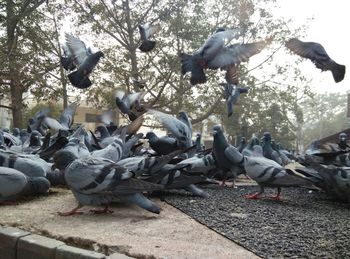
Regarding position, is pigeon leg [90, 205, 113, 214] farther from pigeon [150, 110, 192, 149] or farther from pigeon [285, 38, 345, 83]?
pigeon [285, 38, 345, 83]

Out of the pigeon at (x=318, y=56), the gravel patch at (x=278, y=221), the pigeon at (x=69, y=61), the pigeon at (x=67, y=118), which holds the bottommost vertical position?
the gravel patch at (x=278, y=221)

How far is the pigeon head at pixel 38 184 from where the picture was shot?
17.5 feet

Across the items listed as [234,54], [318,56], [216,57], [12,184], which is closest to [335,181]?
[318,56]

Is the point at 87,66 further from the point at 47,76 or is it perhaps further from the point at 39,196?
the point at 47,76

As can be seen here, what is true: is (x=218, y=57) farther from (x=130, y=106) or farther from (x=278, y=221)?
(x=130, y=106)

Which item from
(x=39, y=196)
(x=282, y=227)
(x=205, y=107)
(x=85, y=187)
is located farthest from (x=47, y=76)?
(x=282, y=227)

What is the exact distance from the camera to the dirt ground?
3232 mm

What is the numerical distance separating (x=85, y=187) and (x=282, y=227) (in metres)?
2.07

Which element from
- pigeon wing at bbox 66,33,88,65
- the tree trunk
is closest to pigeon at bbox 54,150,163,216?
pigeon wing at bbox 66,33,88,65

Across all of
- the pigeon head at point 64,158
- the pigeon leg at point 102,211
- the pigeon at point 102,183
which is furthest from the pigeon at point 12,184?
the pigeon leg at point 102,211

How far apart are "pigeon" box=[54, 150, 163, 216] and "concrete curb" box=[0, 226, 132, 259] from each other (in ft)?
2.57

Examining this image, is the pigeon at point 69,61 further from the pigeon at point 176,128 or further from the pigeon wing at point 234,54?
the pigeon wing at point 234,54

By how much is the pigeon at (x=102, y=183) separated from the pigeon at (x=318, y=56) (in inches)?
95.0

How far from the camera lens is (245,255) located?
3156 mm
